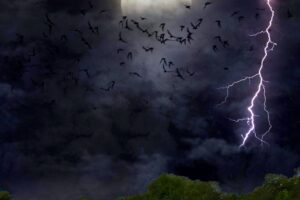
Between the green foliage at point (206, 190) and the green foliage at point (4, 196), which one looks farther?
the green foliage at point (4, 196)

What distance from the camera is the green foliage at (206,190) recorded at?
97.1ft

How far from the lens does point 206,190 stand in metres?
31.4

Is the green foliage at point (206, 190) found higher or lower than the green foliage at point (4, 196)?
lower

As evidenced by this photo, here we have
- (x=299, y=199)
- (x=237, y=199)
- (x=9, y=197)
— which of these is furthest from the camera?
(x=9, y=197)

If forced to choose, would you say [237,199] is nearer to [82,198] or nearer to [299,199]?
[299,199]

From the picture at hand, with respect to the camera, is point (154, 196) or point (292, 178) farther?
point (154, 196)

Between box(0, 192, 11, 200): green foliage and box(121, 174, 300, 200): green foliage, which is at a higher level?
box(0, 192, 11, 200): green foliage

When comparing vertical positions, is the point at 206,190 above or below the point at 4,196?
below

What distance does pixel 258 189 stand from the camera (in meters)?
30.5

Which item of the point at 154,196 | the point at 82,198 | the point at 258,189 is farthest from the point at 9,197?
the point at 258,189

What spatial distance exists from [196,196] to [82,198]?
7.29 meters

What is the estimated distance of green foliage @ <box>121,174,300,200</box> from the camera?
1165 inches

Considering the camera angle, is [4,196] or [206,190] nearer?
[206,190]

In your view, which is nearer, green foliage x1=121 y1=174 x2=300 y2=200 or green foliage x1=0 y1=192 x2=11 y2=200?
green foliage x1=121 y1=174 x2=300 y2=200
